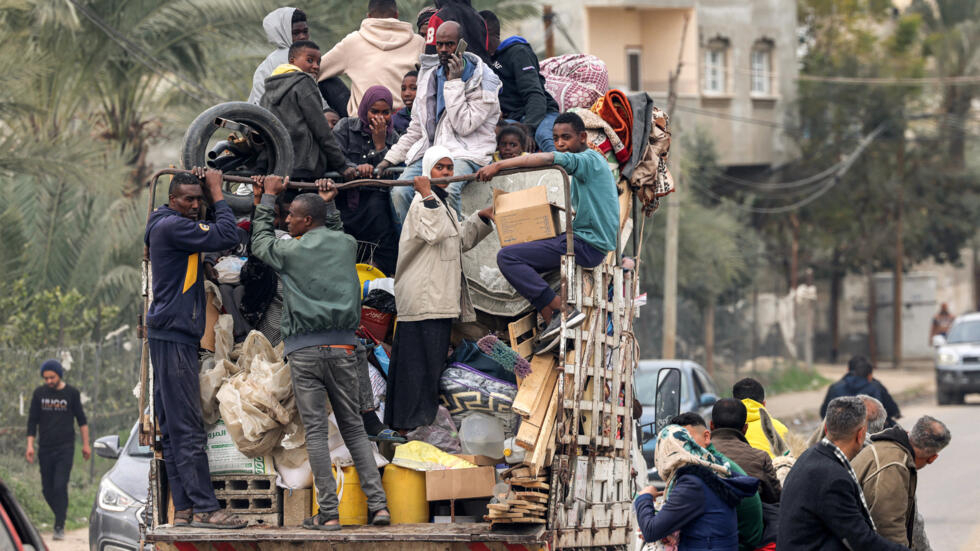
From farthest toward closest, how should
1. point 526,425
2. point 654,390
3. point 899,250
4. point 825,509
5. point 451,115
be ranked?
point 899,250
point 654,390
point 451,115
point 526,425
point 825,509

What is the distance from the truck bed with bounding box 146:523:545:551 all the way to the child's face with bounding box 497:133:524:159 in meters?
2.54

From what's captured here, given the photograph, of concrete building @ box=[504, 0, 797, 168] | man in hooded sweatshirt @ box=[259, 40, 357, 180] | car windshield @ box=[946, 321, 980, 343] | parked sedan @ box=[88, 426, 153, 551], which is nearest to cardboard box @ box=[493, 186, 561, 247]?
man in hooded sweatshirt @ box=[259, 40, 357, 180]

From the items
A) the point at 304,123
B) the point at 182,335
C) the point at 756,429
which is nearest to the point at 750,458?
the point at 756,429

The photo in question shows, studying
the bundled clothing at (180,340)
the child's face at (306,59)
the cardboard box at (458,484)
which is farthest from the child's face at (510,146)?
the cardboard box at (458,484)

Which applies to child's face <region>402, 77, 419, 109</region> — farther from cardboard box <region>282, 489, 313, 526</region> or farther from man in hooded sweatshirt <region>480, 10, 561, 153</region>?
cardboard box <region>282, 489, 313, 526</region>

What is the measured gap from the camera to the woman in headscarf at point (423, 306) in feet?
22.5

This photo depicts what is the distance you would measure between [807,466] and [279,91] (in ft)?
12.9

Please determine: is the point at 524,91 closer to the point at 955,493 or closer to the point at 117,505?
the point at 117,505

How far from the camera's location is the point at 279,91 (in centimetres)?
787

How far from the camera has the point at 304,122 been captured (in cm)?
782

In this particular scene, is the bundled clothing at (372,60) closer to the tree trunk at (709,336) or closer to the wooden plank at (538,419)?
the wooden plank at (538,419)

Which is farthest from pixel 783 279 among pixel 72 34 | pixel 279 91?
pixel 279 91

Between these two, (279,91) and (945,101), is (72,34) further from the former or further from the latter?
(945,101)

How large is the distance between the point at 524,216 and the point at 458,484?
1445 millimetres
